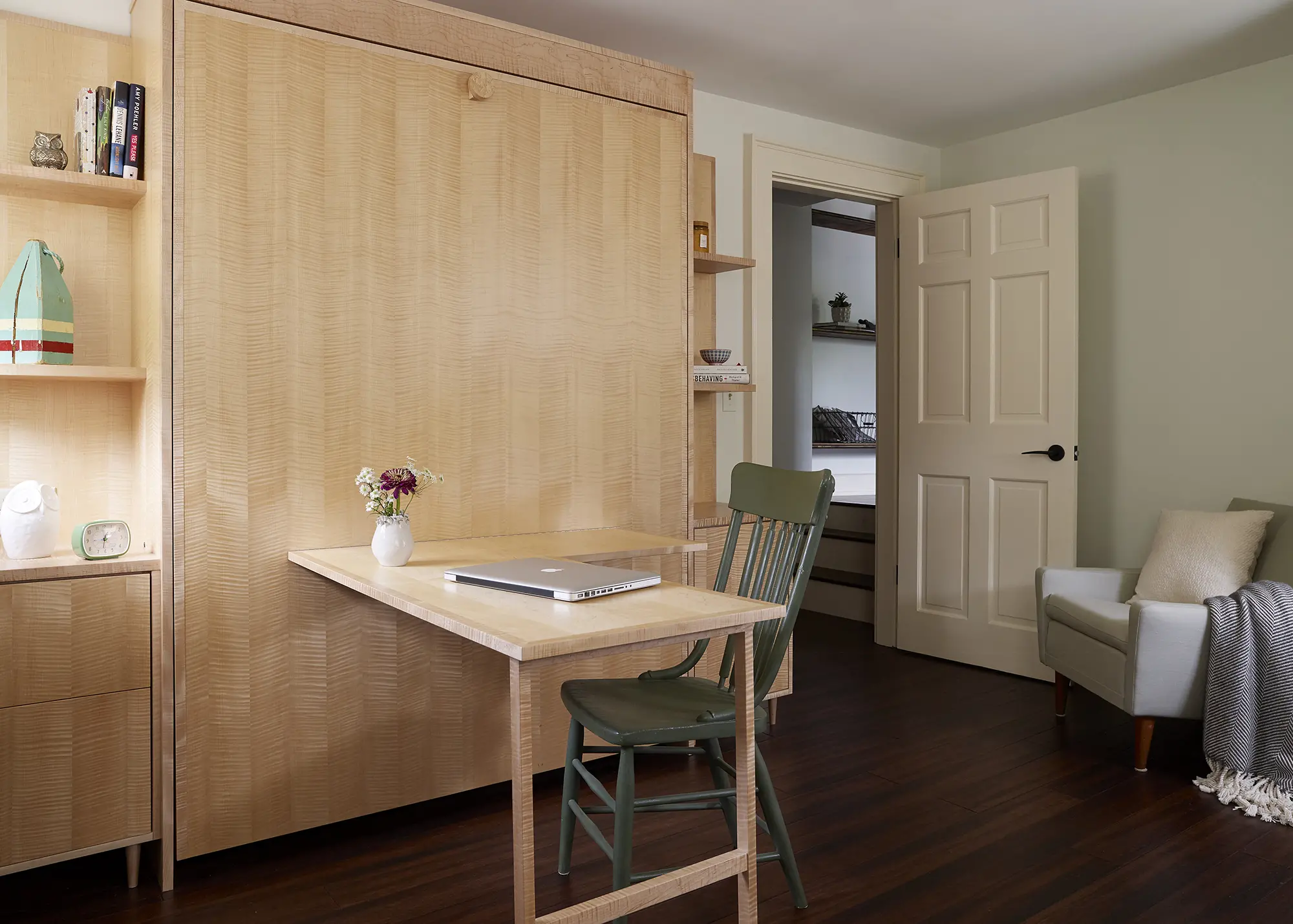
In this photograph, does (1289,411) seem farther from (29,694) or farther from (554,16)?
(29,694)

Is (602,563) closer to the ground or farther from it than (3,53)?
closer to the ground

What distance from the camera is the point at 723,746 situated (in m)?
2.94

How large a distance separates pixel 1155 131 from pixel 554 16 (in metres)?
2.59

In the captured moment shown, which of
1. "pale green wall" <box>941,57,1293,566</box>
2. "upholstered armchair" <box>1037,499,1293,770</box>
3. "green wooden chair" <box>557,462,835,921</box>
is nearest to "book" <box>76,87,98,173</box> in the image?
"green wooden chair" <box>557,462,835,921</box>

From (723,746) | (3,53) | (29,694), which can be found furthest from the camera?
(723,746)

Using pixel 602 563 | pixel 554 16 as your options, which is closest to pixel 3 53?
pixel 554 16

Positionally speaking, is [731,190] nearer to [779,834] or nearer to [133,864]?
[779,834]

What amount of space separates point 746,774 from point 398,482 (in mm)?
1061

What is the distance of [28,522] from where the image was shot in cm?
220

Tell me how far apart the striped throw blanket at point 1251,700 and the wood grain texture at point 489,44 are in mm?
2341

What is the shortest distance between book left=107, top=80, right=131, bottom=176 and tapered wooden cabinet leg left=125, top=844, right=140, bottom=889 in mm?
1660

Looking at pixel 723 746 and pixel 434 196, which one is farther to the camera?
pixel 723 746

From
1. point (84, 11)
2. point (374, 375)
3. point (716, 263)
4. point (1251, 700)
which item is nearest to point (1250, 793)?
point (1251, 700)

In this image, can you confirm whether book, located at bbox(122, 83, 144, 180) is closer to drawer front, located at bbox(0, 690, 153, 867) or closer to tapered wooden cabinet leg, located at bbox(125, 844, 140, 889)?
drawer front, located at bbox(0, 690, 153, 867)
